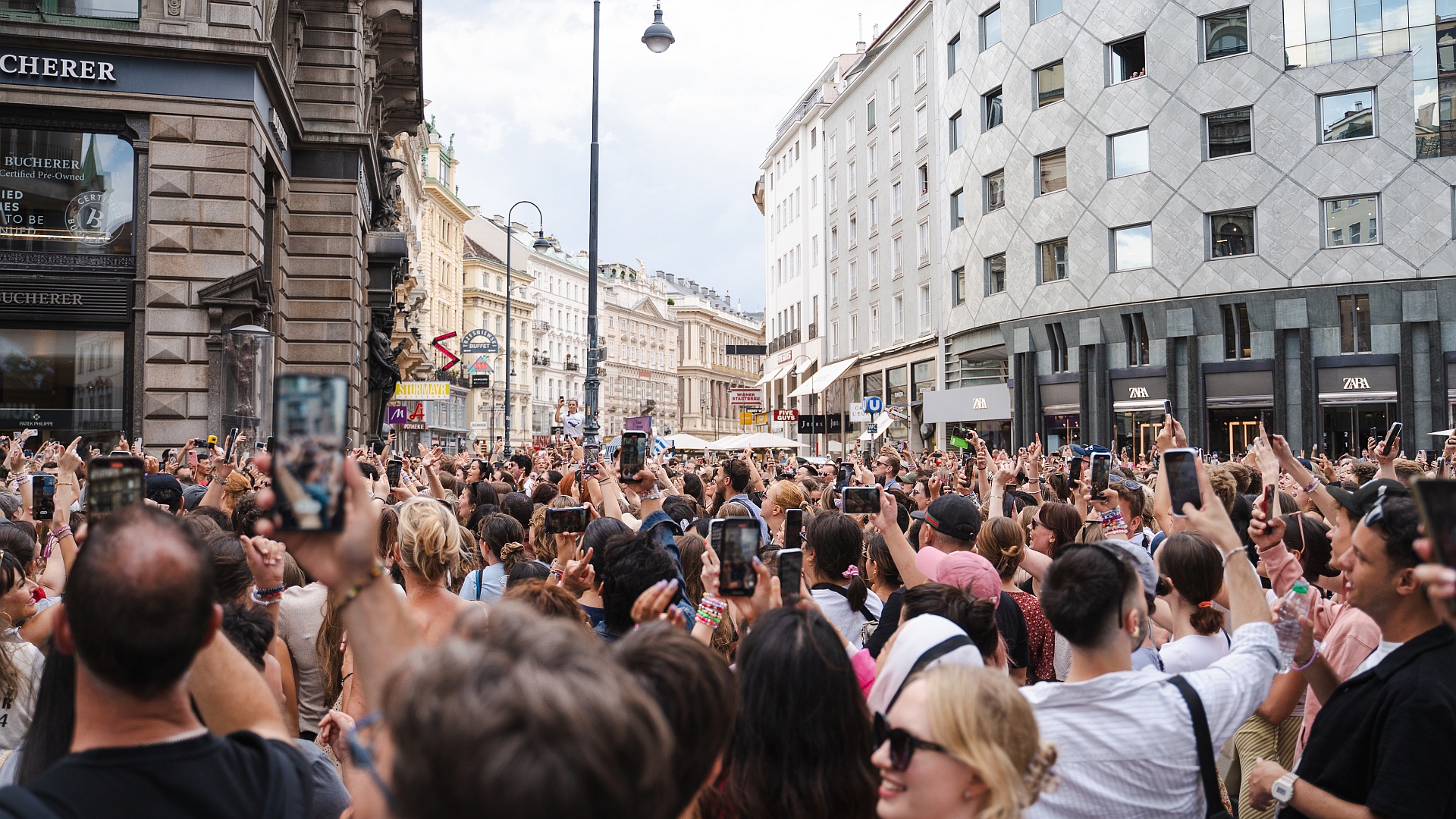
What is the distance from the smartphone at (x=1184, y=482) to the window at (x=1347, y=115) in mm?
33281

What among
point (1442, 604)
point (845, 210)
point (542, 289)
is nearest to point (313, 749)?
point (1442, 604)

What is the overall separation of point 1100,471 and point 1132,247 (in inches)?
1128

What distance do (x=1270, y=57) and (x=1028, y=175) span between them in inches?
320

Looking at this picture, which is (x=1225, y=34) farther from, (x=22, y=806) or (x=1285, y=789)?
(x=22, y=806)

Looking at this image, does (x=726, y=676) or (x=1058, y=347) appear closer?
(x=726, y=676)

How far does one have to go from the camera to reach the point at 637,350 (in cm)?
13138

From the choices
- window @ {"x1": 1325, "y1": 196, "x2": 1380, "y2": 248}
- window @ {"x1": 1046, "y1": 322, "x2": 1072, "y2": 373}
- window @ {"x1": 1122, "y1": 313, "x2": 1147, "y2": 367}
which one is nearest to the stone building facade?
window @ {"x1": 1122, "y1": 313, "x2": 1147, "y2": 367}

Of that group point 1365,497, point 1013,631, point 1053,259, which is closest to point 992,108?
point 1053,259

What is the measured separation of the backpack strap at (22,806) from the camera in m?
1.96

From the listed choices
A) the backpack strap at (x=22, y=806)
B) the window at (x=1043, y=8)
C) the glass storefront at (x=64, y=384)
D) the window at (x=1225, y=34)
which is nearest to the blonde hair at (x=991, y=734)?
the backpack strap at (x=22, y=806)

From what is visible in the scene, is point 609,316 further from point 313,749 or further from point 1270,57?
point 313,749

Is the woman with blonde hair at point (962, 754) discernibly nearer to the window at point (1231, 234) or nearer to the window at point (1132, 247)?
the window at point (1231, 234)

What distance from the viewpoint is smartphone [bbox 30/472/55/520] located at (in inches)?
229

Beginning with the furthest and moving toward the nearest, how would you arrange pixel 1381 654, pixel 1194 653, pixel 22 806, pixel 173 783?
pixel 1194 653 → pixel 1381 654 → pixel 173 783 → pixel 22 806
